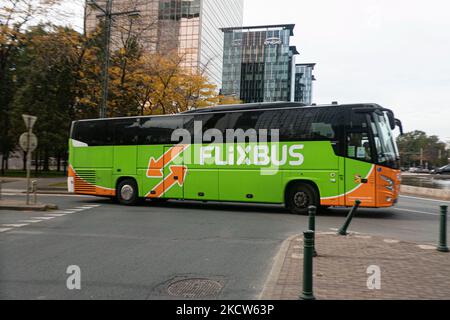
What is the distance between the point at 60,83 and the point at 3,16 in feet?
43.7

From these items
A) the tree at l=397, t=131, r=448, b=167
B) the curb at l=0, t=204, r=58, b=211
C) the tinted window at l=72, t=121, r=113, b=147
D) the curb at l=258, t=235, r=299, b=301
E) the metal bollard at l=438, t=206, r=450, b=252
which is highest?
the tree at l=397, t=131, r=448, b=167

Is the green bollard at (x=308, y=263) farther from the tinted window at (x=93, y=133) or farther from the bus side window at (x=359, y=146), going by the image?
the tinted window at (x=93, y=133)

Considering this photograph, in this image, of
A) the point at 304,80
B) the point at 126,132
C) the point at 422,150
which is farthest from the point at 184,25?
the point at 304,80

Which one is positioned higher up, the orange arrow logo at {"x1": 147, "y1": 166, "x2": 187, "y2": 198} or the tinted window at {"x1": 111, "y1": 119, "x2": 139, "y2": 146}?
the tinted window at {"x1": 111, "y1": 119, "x2": 139, "y2": 146}

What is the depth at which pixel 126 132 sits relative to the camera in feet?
51.3

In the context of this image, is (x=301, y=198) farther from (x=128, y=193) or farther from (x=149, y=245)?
(x=128, y=193)

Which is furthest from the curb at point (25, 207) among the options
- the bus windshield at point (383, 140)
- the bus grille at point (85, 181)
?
the bus windshield at point (383, 140)

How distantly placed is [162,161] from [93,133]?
3.69m

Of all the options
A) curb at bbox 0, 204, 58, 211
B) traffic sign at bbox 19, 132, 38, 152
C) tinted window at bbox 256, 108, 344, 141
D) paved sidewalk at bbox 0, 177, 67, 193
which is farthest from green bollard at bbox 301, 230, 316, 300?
paved sidewalk at bbox 0, 177, 67, 193

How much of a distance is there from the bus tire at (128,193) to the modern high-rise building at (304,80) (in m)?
132

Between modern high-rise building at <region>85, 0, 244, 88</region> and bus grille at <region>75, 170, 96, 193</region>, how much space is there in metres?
10.1

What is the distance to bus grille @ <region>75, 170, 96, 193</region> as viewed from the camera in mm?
16250

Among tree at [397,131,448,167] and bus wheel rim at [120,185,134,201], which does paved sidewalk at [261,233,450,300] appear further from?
tree at [397,131,448,167]
